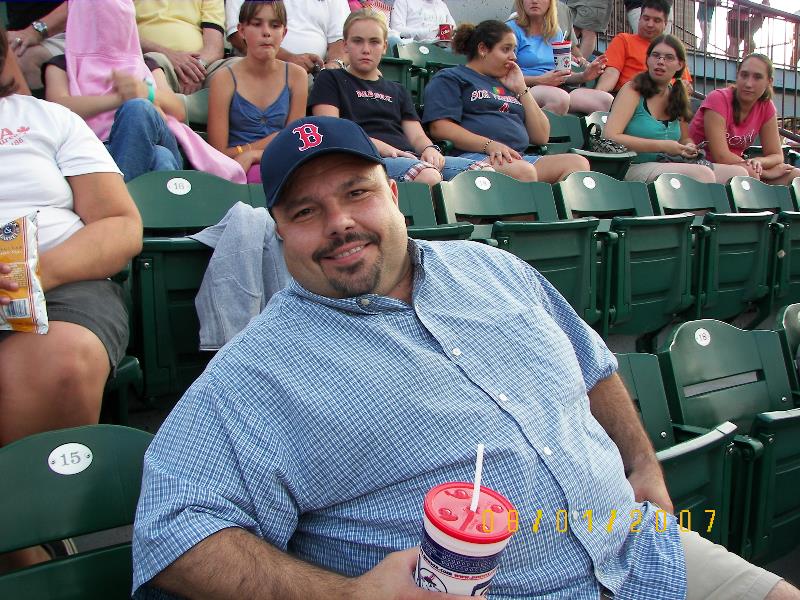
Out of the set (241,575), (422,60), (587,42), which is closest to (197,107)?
(422,60)

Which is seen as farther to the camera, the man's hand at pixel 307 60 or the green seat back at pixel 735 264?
the man's hand at pixel 307 60

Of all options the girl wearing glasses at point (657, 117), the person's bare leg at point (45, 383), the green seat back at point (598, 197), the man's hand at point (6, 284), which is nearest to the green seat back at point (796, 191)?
the girl wearing glasses at point (657, 117)

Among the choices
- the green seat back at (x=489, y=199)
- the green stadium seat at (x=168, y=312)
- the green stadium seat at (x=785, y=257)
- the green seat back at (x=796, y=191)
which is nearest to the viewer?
the green stadium seat at (x=168, y=312)

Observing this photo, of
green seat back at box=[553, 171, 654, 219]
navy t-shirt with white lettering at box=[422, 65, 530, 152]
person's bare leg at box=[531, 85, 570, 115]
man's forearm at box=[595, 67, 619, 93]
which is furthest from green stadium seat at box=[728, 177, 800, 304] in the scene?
man's forearm at box=[595, 67, 619, 93]

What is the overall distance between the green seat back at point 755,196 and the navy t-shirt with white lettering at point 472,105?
1.40 metres

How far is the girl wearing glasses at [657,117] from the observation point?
5035 mm

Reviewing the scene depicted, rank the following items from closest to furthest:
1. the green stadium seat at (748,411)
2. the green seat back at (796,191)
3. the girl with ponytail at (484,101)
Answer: the green stadium seat at (748,411) → the girl with ponytail at (484,101) → the green seat back at (796,191)

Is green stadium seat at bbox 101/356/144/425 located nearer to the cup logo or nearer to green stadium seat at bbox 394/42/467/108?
the cup logo

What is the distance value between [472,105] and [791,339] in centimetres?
248

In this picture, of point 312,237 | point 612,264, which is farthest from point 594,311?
point 312,237

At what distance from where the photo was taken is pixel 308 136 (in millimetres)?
1385

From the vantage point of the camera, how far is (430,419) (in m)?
1.21

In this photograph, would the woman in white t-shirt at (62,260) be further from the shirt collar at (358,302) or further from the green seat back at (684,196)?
the green seat back at (684,196)

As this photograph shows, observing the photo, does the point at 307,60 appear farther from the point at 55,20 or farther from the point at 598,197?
the point at 598,197
